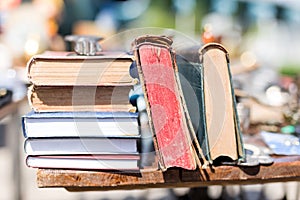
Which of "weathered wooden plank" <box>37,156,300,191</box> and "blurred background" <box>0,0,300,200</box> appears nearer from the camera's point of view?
"weathered wooden plank" <box>37,156,300,191</box>

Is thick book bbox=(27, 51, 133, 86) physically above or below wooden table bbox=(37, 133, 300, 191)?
above

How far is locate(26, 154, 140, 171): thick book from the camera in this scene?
2.29 feet

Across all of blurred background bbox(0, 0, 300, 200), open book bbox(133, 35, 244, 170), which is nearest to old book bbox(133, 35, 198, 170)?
open book bbox(133, 35, 244, 170)

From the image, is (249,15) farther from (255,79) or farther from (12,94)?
(12,94)

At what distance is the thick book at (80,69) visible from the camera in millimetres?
672

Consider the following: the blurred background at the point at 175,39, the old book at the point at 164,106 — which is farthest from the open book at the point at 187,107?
the blurred background at the point at 175,39

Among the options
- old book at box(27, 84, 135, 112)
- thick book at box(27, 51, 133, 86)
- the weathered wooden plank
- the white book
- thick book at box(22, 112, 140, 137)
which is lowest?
the weathered wooden plank

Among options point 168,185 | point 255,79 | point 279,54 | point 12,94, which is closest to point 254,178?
point 168,185

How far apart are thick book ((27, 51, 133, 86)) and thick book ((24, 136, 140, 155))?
9cm

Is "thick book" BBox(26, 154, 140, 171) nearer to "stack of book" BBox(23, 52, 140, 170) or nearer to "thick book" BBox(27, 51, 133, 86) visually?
"stack of book" BBox(23, 52, 140, 170)

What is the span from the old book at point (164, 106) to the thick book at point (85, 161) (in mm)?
56

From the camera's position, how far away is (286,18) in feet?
12.0

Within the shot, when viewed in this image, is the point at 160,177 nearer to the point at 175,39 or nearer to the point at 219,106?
the point at 219,106

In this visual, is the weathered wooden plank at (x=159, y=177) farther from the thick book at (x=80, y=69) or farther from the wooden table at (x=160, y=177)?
the thick book at (x=80, y=69)
